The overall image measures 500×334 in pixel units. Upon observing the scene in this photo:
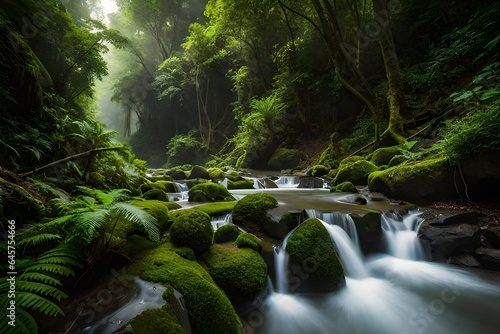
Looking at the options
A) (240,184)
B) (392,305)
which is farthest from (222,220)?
(240,184)

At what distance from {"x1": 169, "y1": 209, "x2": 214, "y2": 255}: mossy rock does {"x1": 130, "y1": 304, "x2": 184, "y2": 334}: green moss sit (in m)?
1.20

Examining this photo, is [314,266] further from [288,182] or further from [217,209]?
[288,182]

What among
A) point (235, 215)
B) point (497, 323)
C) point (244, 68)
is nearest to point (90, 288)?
point (235, 215)

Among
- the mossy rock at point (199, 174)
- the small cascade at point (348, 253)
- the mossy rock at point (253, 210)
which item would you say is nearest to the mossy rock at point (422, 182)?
the small cascade at point (348, 253)

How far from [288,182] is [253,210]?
641cm

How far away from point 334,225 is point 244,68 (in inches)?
748

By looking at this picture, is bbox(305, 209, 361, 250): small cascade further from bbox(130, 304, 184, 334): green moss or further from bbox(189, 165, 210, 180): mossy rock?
bbox(189, 165, 210, 180): mossy rock

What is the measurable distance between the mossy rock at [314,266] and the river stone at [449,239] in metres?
2.25

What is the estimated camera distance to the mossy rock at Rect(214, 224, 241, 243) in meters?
4.02

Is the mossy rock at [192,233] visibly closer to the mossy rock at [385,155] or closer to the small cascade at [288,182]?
the small cascade at [288,182]

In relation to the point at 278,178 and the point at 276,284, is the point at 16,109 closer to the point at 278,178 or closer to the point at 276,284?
the point at 276,284

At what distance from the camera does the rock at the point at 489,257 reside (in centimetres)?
412

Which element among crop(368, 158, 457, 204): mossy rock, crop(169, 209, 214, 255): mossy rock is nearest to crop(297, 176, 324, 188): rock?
crop(368, 158, 457, 204): mossy rock

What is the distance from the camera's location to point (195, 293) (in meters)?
2.49
